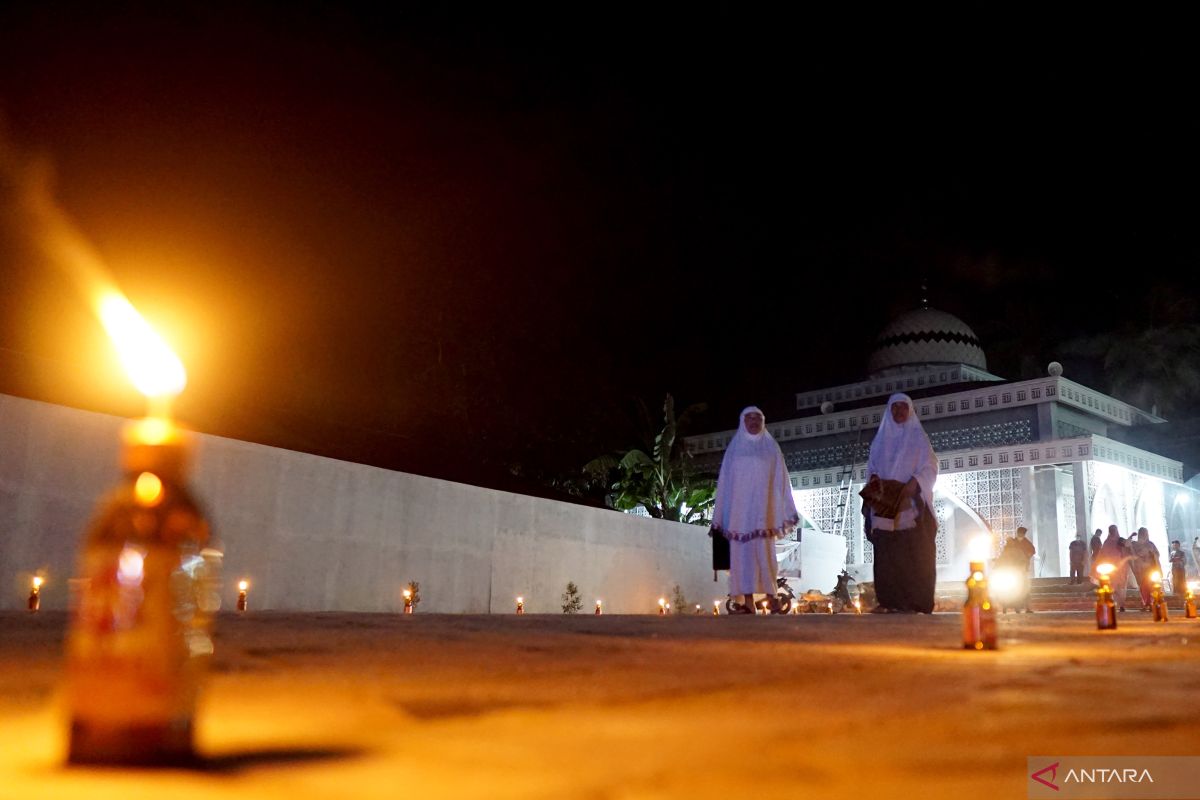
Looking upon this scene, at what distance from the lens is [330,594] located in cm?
1078

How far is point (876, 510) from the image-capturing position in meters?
8.10

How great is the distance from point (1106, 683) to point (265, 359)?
1473 centimetres

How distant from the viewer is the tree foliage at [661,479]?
22.4m

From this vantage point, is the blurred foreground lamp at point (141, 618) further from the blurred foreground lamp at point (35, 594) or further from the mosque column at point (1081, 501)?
the mosque column at point (1081, 501)

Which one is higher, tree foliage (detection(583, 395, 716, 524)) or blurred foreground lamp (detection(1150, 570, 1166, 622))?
tree foliage (detection(583, 395, 716, 524))

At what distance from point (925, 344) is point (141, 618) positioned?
1282 inches

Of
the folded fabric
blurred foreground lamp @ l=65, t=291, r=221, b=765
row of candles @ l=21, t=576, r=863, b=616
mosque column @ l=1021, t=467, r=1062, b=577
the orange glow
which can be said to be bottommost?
row of candles @ l=21, t=576, r=863, b=616

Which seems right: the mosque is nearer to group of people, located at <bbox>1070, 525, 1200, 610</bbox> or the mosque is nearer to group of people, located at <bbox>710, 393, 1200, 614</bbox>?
group of people, located at <bbox>1070, 525, 1200, 610</bbox>

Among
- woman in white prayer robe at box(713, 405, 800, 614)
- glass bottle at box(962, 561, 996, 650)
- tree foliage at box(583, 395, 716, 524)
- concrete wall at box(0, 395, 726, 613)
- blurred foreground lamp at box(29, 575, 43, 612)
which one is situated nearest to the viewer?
glass bottle at box(962, 561, 996, 650)

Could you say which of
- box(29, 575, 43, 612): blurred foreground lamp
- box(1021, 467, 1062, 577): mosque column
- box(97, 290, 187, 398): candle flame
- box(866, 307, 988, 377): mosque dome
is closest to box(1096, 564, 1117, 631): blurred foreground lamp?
box(97, 290, 187, 398): candle flame

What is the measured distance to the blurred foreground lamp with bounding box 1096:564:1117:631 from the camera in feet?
15.9

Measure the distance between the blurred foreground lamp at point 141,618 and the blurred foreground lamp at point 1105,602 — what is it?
4.94m

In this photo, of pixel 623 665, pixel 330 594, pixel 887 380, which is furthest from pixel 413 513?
pixel 887 380

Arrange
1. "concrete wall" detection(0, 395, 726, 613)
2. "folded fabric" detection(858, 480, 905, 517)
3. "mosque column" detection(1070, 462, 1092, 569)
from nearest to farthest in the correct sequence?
"folded fabric" detection(858, 480, 905, 517) → "concrete wall" detection(0, 395, 726, 613) → "mosque column" detection(1070, 462, 1092, 569)
